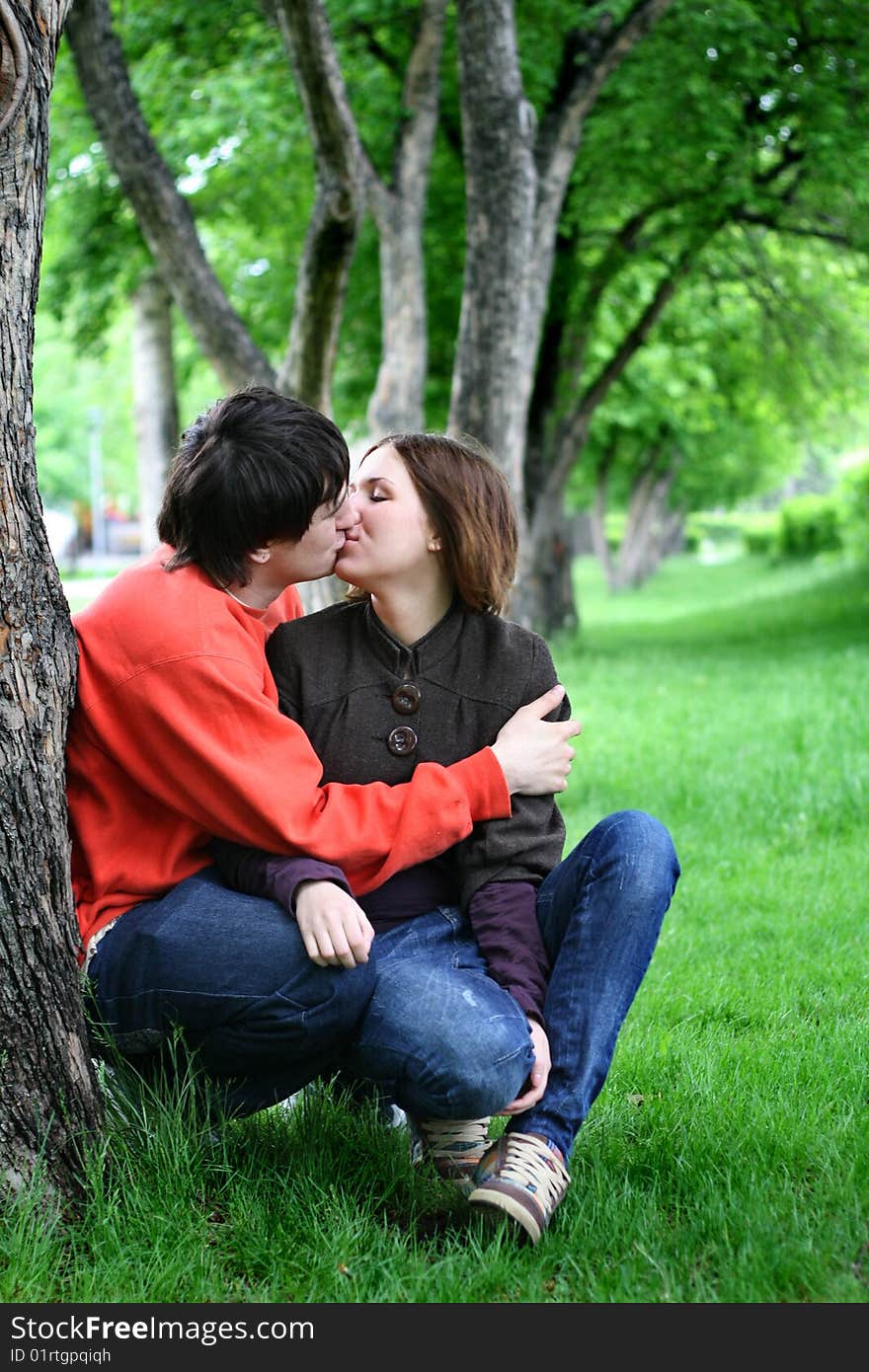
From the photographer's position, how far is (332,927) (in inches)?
105

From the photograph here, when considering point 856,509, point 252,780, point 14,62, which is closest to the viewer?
point 14,62

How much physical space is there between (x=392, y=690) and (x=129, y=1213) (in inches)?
46.5

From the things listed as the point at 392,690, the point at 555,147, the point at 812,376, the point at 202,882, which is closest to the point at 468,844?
the point at 392,690

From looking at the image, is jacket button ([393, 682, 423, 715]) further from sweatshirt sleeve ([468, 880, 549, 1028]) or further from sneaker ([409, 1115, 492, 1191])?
sneaker ([409, 1115, 492, 1191])

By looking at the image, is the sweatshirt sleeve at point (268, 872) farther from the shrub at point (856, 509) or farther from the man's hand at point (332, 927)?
the shrub at point (856, 509)

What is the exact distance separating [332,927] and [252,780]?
0.33 metres

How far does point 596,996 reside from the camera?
9.45 ft

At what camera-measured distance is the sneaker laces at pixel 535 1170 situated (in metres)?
→ 2.68

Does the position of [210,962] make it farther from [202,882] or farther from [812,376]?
[812,376]

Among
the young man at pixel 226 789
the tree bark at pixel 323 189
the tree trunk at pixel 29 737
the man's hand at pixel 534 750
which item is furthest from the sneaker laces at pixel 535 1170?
the tree bark at pixel 323 189

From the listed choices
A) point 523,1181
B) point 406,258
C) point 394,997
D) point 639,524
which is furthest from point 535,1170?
point 639,524

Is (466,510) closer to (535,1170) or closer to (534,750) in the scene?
(534,750)

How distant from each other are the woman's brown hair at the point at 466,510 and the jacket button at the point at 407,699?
0.85 feet

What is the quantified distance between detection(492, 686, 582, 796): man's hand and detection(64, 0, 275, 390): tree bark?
5.56 meters
